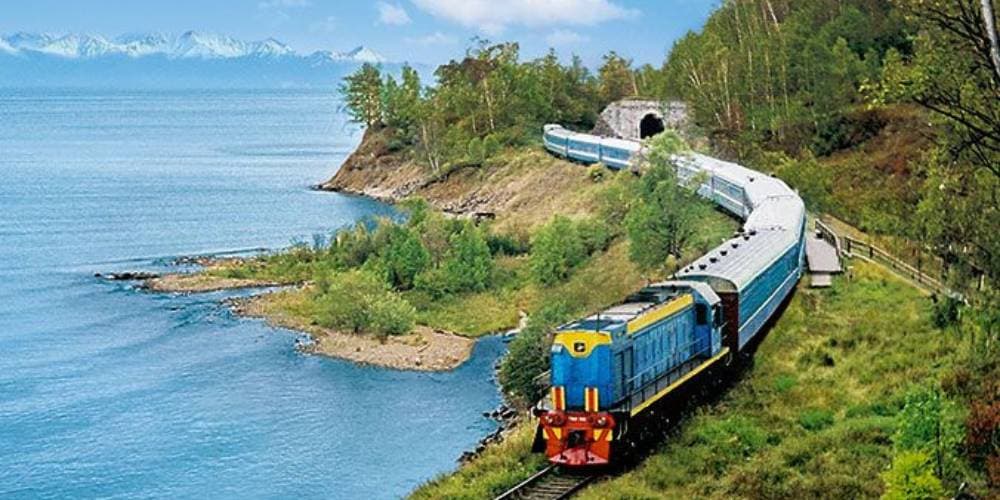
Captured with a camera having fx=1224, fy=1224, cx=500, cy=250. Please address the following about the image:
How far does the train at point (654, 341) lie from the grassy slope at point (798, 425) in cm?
100

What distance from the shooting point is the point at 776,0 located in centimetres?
10588

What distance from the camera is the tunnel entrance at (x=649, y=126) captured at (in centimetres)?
10725

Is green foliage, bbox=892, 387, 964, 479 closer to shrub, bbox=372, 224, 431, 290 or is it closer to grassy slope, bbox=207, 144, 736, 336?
grassy slope, bbox=207, 144, 736, 336

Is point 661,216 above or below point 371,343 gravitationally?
above

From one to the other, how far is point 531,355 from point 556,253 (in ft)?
70.3

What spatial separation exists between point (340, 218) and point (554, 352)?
271 feet

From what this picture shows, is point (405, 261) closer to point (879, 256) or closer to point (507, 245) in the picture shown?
point (507, 245)

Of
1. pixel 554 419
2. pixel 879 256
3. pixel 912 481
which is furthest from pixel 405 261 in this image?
pixel 912 481

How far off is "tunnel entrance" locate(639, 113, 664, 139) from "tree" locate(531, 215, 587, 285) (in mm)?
41010

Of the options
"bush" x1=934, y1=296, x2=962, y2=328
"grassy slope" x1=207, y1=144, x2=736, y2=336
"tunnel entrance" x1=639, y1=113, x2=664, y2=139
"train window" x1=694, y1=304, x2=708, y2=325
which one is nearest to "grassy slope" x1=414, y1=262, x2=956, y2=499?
"bush" x1=934, y1=296, x2=962, y2=328

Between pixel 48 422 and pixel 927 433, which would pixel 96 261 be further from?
pixel 927 433

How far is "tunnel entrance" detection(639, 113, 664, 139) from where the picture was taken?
10725 centimetres

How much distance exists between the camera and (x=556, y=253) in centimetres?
6562

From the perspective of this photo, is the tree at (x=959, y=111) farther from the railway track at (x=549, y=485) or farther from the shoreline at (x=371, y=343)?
the shoreline at (x=371, y=343)
